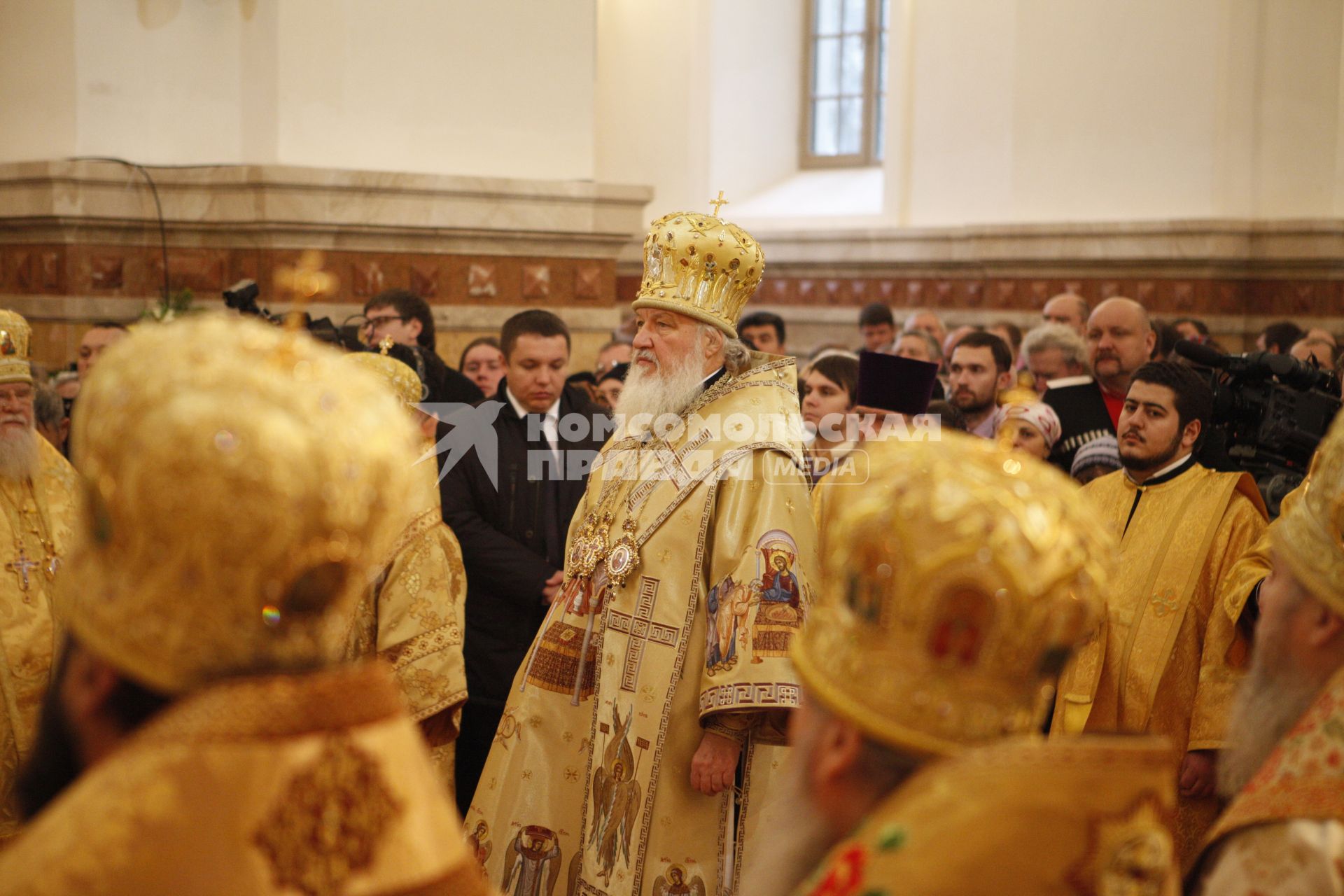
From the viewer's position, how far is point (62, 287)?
7086 mm

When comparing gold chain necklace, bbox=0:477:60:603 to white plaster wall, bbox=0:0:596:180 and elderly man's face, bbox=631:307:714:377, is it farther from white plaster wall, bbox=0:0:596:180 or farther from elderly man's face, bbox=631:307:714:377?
white plaster wall, bbox=0:0:596:180

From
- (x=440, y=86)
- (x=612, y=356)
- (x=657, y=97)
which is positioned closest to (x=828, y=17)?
(x=657, y=97)

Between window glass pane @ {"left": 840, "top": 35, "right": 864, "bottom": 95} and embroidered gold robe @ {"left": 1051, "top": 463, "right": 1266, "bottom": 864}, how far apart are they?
9.62 metres

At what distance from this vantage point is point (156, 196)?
286 inches

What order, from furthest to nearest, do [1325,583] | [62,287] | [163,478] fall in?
[62,287]
[1325,583]
[163,478]

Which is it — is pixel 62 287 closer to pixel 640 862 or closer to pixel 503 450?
pixel 503 450

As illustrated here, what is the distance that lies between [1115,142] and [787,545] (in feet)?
26.2

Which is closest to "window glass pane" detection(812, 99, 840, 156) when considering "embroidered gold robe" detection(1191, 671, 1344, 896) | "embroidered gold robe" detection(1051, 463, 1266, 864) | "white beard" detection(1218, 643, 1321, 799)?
"embroidered gold robe" detection(1051, 463, 1266, 864)

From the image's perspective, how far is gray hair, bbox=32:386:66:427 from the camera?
16.1 feet

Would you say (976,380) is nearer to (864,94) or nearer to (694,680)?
(694,680)

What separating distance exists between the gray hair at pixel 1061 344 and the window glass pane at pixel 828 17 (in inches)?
278

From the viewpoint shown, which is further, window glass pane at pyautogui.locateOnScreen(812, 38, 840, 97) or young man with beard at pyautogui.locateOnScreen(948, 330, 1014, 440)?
window glass pane at pyautogui.locateOnScreen(812, 38, 840, 97)

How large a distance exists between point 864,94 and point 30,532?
10438mm

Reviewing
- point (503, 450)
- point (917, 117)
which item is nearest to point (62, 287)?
point (503, 450)
